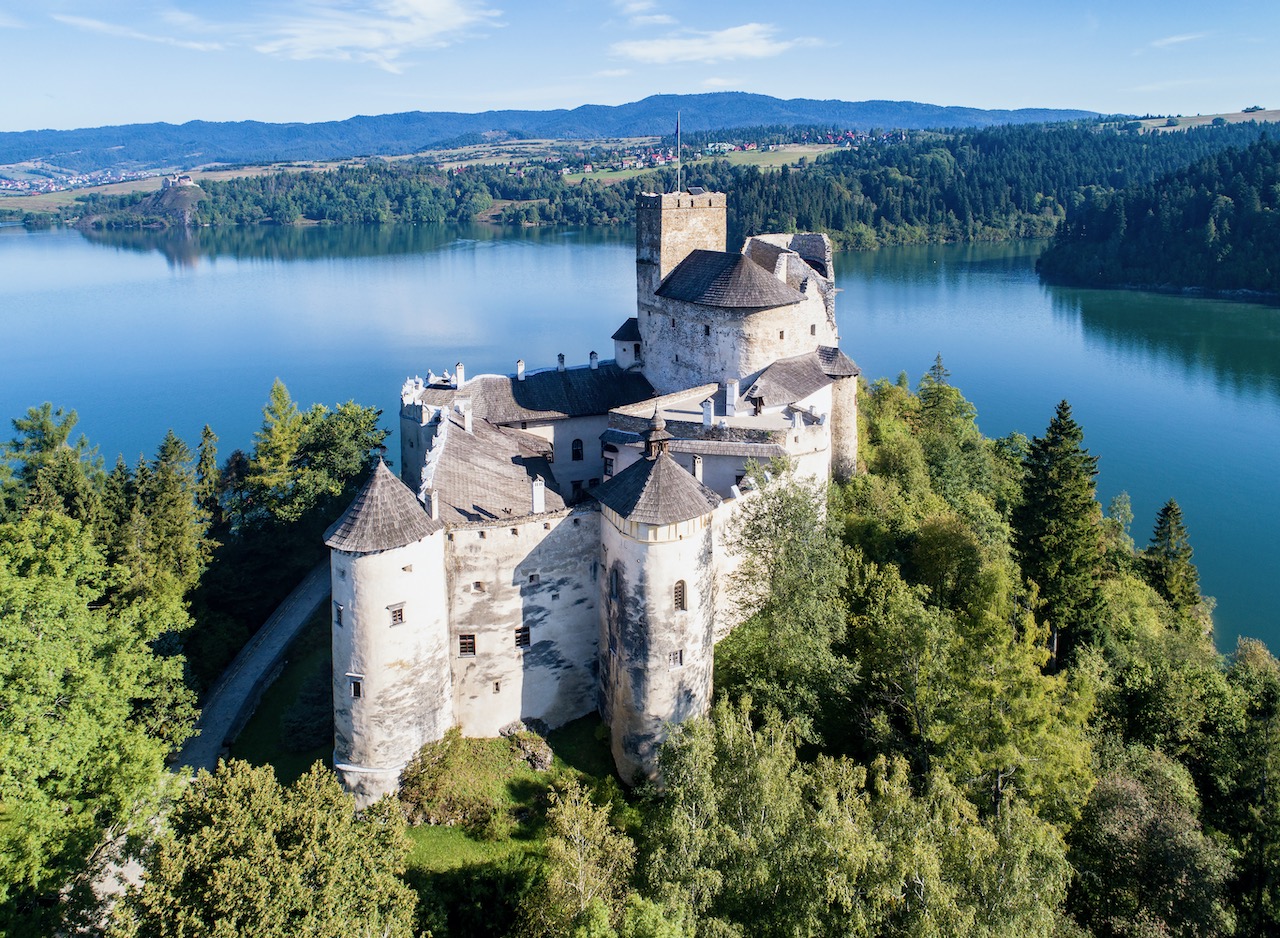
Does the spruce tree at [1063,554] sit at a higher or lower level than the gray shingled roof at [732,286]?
lower

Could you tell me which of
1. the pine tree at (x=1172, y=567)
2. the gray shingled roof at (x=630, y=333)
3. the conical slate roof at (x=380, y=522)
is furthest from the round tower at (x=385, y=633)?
the pine tree at (x=1172, y=567)

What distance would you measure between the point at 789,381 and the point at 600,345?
4640 cm

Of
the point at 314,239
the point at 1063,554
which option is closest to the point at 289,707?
the point at 1063,554

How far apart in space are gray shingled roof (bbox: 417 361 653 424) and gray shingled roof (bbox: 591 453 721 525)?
11.2 metres

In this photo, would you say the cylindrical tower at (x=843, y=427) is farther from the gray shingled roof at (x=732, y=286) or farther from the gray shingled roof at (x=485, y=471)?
the gray shingled roof at (x=485, y=471)

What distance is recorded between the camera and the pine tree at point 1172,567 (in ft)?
121

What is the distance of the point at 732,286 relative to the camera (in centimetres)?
3244

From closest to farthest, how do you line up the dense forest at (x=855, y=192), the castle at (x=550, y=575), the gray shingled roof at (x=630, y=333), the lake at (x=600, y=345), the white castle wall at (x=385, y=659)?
the white castle wall at (x=385, y=659) < the castle at (x=550, y=575) < the gray shingled roof at (x=630, y=333) < the lake at (x=600, y=345) < the dense forest at (x=855, y=192)

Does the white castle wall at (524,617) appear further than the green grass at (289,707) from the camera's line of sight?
No

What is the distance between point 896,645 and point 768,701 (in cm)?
329

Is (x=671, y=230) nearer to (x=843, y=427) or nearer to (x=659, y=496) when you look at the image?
(x=843, y=427)

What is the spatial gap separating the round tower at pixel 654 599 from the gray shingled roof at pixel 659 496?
0.02 m

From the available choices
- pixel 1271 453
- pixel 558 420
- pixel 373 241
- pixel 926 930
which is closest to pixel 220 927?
pixel 926 930

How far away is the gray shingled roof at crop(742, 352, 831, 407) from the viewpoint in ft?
99.7
